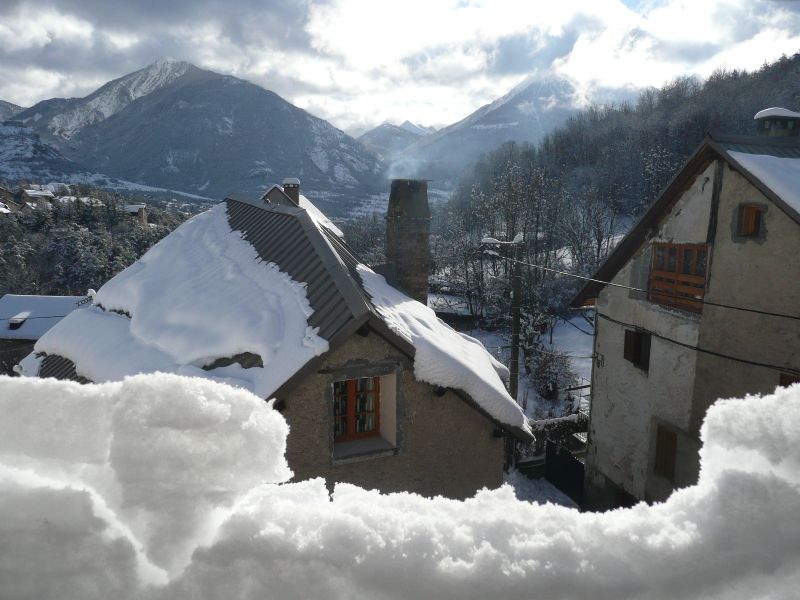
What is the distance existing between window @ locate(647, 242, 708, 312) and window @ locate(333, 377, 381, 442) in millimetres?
6091

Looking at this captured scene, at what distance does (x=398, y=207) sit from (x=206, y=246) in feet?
13.2

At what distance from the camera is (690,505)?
918 millimetres

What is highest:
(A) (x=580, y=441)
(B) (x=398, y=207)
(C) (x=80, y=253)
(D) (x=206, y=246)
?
(B) (x=398, y=207)

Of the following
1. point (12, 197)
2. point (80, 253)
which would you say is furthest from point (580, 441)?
point (12, 197)

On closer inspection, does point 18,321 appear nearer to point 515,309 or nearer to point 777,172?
point 515,309

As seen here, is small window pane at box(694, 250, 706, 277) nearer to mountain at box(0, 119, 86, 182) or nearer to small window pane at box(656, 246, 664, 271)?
small window pane at box(656, 246, 664, 271)

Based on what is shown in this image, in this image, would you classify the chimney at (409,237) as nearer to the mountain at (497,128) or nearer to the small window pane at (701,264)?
the small window pane at (701,264)

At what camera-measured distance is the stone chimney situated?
11.5 meters

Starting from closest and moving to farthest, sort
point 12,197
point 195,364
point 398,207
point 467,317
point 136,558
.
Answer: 1. point 136,558
2. point 195,364
3. point 398,207
4. point 467,317
5. point 12,197

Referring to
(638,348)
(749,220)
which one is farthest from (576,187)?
(749,220)

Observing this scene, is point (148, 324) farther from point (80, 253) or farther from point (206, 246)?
point (80, 253)

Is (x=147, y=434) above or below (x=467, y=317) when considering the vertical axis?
above

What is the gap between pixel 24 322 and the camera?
3111 cm

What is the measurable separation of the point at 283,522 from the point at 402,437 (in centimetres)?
706
